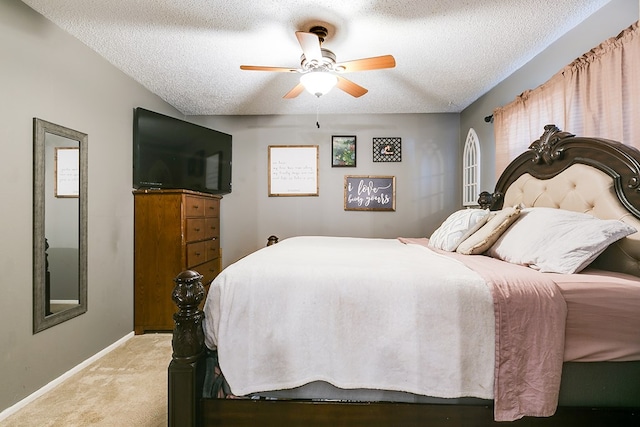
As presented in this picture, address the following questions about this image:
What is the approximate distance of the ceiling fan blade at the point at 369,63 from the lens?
6.91 feet

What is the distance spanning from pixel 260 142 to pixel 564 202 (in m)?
3.44

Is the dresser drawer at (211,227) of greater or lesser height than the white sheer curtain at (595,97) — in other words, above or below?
below

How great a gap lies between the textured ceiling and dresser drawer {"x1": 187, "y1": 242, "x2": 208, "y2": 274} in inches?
63.9

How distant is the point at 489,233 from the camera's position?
6.43 ft

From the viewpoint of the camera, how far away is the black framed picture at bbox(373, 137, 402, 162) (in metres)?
4.30

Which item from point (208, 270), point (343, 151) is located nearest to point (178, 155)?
point (208, 270)

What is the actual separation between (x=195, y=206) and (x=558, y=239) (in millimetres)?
3028

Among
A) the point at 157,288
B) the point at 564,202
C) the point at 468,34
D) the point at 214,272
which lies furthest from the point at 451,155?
the point at 157,288

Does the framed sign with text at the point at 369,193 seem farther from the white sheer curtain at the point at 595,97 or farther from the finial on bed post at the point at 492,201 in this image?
the white sheer curtain at the point at 595,97

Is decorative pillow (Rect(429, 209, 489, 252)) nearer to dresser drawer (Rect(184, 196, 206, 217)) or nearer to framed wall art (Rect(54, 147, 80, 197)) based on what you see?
dresser drawer (Rect(184, 196, 206, 217))

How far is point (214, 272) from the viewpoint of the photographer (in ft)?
12.6

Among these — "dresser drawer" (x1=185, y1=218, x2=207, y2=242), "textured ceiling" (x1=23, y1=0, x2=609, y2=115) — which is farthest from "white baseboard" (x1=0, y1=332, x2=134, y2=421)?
"textured ceiling" (x1=23, y1=0, x2=609, y2=115)

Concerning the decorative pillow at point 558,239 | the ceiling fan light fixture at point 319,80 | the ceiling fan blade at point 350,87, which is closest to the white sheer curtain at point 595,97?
the decorative pillow at point 558,239

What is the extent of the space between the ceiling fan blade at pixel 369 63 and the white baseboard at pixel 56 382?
111 inches
